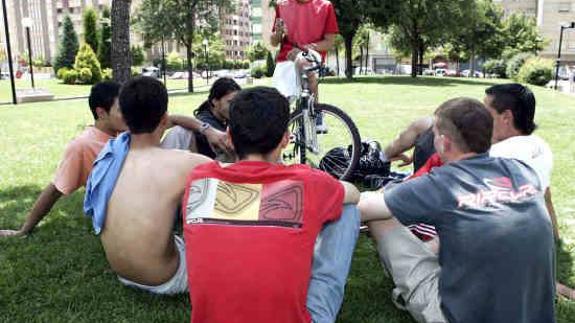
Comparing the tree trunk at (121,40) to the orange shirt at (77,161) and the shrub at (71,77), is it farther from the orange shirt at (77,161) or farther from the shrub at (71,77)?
the shrub at (71,77)

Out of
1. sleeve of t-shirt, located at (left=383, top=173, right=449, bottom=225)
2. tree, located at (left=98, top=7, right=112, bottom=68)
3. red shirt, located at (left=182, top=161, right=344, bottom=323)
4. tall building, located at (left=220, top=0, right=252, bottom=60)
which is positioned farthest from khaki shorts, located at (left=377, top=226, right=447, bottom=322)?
tall building, located at (left=220, top=0, right=252, bottom=60)

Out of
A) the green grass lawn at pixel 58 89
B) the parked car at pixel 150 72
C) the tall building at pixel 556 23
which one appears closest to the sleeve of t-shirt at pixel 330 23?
the parked car at pixel 150 72

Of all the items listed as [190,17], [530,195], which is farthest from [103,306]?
[190,17]

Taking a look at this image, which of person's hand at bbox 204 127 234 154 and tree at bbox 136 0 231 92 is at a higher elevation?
tree at bbox 136 0 231 92

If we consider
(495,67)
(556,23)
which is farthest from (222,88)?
(556,23)

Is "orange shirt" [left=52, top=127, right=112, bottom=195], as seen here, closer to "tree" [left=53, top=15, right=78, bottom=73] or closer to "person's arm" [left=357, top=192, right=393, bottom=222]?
"person's arm" [left=357, top=192, right=393, bottom=222]

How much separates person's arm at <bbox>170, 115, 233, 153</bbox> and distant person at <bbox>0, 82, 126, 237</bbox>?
1.24ft

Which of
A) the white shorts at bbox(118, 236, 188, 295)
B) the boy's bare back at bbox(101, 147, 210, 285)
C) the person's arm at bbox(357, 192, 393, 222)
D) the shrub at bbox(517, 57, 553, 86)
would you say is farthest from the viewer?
the shrub at bbox(517, 57, 553, 86)

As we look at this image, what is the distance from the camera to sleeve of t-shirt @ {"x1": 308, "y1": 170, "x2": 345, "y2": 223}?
2.06 metres

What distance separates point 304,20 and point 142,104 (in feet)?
10.1

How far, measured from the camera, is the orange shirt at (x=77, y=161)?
3.55 metres

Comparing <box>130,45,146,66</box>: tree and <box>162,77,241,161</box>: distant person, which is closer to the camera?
<box>162,77,241,161</box>: distant person

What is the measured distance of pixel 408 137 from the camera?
13.9ft

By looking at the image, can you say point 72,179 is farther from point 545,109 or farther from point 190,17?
point 190,17
